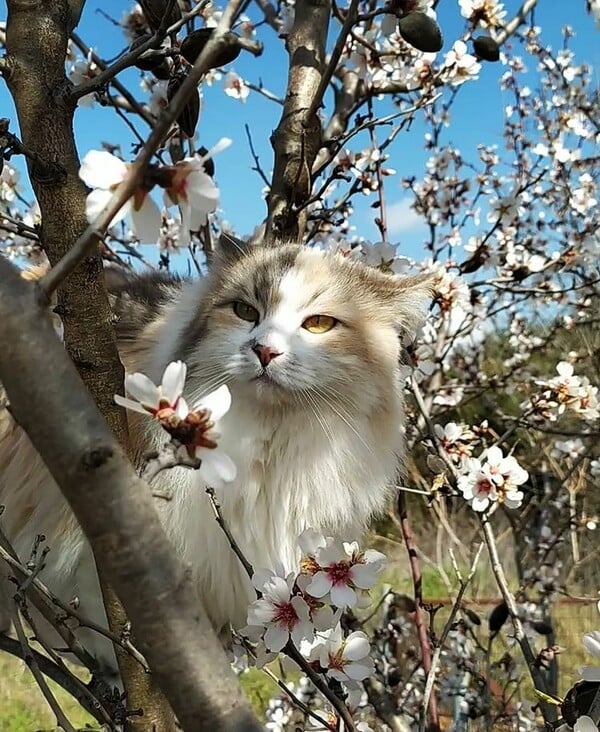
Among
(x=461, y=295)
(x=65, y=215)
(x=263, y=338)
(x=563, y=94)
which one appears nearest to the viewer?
(x=65, y=215)

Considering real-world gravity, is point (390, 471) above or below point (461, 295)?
below

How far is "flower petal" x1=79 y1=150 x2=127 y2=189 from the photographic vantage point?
61 cm

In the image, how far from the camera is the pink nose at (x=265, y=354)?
161 cm

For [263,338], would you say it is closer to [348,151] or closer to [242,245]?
[242,245]

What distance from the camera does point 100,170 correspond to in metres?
0.61

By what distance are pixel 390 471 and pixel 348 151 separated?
1.26 m

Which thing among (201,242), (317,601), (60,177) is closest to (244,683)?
(201,242)

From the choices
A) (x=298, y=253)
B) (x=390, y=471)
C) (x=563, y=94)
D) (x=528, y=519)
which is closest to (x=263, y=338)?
(x=298, y=253)

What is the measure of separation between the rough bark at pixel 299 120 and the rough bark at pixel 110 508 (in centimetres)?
127

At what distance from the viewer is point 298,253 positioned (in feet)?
6.29

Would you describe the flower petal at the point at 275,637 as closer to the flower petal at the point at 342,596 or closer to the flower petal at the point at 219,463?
the flower petal at the point at 342,596

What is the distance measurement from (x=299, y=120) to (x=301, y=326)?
0.48 metres

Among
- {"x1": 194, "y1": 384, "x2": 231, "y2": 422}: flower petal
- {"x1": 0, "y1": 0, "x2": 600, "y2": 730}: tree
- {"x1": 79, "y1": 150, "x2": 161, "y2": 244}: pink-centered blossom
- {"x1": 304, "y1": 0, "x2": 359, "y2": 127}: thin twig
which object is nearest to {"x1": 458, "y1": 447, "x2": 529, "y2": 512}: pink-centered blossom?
{"x1": 0, "y1": 0, "x2": 600, "y2": 730}: tree

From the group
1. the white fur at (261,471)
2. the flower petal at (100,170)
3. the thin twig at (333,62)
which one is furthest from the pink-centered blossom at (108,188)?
the white fur at (261,471)
